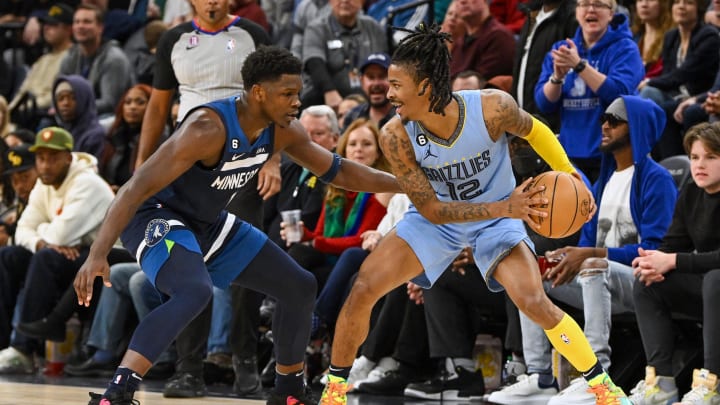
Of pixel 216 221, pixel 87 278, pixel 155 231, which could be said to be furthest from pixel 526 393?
pixel 87 278

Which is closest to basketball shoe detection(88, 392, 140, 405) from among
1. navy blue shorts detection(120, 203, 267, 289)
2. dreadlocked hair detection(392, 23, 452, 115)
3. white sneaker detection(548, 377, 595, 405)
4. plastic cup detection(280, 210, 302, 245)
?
navy blue shorts detection(120, 203, 267, 289)

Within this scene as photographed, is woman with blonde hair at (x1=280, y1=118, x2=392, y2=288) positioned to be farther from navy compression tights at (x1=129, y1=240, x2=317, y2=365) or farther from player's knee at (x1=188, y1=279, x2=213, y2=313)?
player's knee at (x1=188, y1=279, x2=213, y2=313)

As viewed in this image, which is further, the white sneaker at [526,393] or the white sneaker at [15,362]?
the white sneaker at [15,362]

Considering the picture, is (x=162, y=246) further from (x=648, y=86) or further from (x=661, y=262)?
(x=648, y=86)

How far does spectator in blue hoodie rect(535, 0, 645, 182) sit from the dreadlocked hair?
1.86m

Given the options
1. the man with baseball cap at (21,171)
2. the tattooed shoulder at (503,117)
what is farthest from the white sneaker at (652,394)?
the man with baseball cap at (21,171)

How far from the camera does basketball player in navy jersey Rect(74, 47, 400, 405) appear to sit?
182 inches

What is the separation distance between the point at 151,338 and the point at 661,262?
2543 mm

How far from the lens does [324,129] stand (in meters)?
7.66

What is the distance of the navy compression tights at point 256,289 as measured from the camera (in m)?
4.62

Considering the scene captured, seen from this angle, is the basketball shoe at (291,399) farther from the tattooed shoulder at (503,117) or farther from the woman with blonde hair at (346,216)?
the woman with blonde hair at (346,216)

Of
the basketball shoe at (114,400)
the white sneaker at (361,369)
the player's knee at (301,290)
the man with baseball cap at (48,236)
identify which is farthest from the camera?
the man with baseball cap at (48,236)

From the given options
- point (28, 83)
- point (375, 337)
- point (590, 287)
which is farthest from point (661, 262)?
point (28, 83)

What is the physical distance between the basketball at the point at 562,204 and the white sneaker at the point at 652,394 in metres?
1.26
